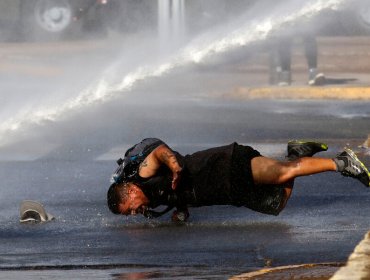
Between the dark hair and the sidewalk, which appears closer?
the dark hair

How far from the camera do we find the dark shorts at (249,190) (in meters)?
9.55

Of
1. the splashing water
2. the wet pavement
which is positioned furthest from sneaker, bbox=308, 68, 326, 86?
the splashing water

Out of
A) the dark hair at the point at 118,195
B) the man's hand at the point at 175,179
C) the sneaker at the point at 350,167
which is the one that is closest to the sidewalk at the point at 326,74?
the sneaker at the point at 350,167

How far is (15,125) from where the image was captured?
1727cm

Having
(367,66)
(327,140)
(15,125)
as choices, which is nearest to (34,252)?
(327,140)

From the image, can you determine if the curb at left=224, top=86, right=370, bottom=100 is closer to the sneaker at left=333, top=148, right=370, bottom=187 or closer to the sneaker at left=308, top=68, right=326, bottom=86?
the sneaker at left=308, top=68, right=326, bottom=86

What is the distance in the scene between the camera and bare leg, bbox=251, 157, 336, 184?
9.56 m

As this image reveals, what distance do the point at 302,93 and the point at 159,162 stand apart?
12.3 metres

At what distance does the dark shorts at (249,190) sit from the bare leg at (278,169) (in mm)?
49

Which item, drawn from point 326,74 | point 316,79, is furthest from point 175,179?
point 326,74

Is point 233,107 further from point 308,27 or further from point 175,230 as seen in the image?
point 175,230

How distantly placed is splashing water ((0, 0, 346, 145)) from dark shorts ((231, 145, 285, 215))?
23.4 ft

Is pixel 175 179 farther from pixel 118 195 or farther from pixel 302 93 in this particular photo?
pixel 302 93

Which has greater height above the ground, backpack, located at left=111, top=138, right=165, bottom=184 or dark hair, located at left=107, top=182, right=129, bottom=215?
backpack, located at left=111, top=138, right=165, bottom=184
